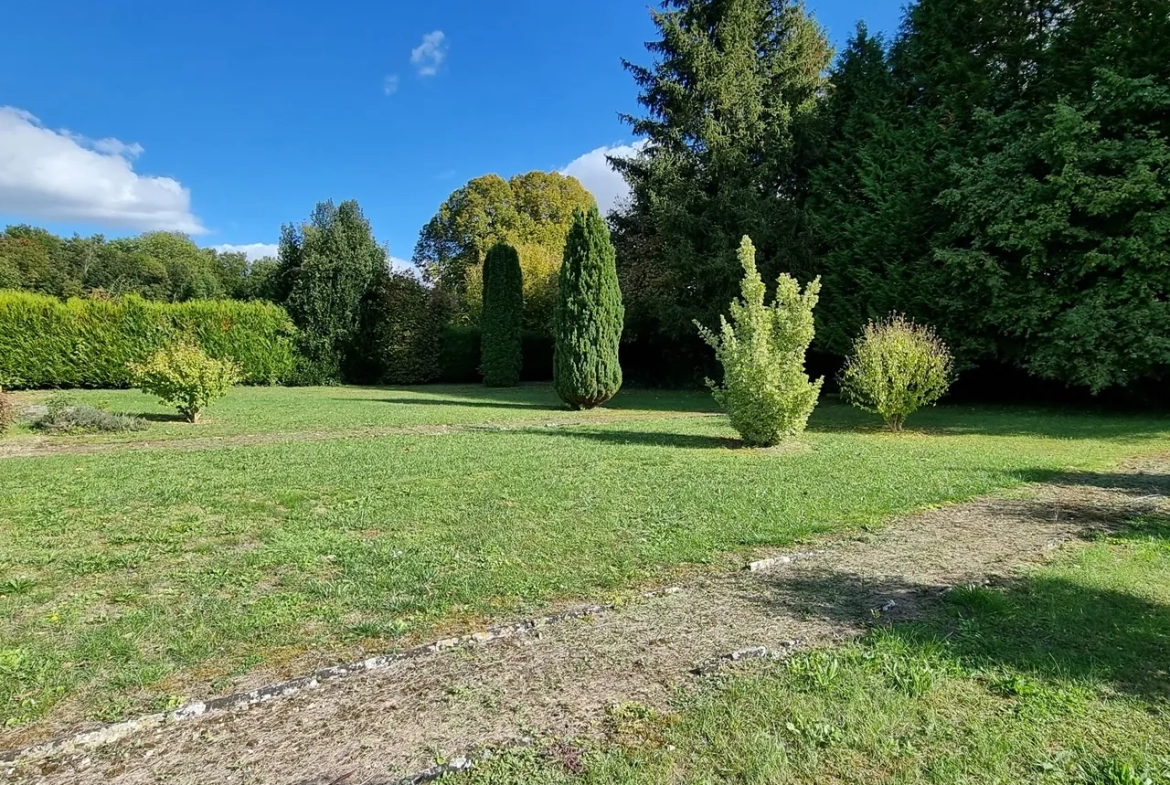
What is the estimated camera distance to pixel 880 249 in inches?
627

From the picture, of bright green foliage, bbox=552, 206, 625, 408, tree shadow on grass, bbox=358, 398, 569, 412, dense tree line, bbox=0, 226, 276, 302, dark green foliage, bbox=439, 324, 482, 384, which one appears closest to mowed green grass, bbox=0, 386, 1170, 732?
bright green foliage, bbox=552, 206, 625, 408

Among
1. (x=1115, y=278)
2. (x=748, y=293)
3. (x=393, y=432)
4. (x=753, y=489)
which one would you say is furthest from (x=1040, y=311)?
(x=393, y=432)

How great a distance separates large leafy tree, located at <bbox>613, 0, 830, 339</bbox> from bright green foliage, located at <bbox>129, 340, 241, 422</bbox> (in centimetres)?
1300

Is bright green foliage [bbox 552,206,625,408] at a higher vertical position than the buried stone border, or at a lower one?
higher

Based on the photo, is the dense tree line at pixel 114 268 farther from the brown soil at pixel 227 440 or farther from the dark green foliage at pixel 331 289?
the brown soil at pixel 227 440

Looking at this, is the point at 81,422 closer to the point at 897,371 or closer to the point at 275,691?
the point at 275,691

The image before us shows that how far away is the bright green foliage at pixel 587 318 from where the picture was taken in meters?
14.2

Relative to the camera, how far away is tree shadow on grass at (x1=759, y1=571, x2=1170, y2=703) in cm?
257

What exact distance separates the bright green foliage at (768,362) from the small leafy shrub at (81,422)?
916cm

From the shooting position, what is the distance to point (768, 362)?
8.65m

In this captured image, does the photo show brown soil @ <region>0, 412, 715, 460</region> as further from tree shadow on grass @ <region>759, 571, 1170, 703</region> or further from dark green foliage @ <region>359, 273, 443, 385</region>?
dark green foliage @ <region>359, 273, 443, 385</region>

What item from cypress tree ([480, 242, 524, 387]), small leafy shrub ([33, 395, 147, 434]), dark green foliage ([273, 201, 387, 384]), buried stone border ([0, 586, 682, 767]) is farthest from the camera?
dark green foliage ([273, 201, 387, 384])

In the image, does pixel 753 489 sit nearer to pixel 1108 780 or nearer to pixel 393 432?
pixel 1108 780

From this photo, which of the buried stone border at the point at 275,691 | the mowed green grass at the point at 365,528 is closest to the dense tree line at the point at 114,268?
the mowed green grass at the point at 365,528
